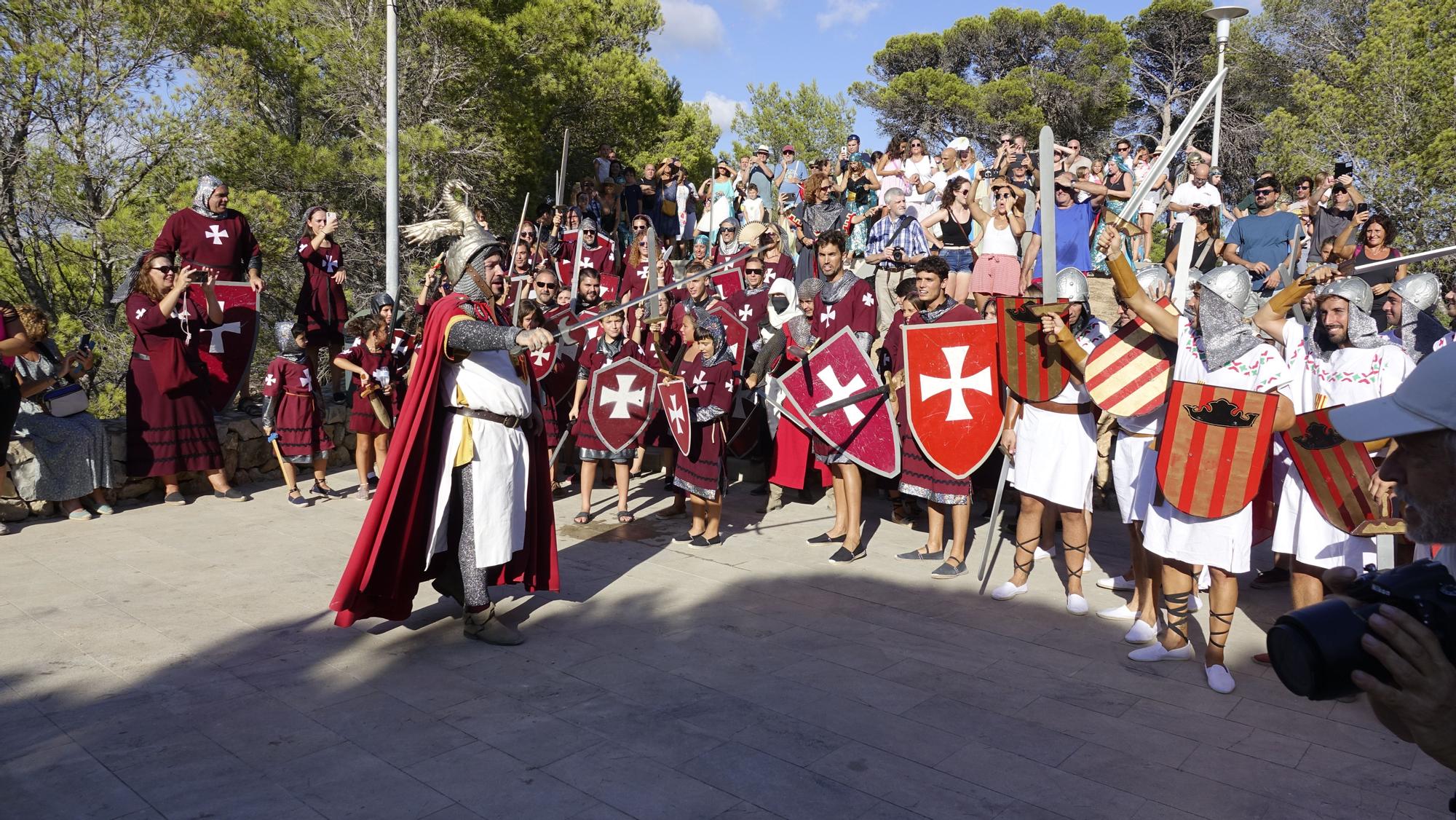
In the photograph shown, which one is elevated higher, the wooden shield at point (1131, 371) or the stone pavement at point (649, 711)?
the wooden shield at point (1131, 371)

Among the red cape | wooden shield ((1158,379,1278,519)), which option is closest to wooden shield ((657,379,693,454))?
the red cape

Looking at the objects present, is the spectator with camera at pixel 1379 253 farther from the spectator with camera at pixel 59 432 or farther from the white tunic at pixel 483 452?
the spectator with camera at pixel 59 432

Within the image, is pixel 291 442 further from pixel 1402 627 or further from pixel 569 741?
pixel 1402 627

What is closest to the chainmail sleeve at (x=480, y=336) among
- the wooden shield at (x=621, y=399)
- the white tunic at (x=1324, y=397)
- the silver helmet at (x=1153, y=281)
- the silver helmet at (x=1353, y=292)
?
the wooden shield at (x=621, y=399)

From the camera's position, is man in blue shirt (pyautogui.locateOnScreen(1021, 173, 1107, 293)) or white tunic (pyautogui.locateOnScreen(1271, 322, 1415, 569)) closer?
white tunic (pyautogui.locateOnScreen(1271, 322, 1415, 569))

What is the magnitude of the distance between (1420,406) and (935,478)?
4225 mm

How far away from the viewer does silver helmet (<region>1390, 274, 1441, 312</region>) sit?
214 inches

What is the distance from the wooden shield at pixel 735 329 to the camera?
6.93 metres

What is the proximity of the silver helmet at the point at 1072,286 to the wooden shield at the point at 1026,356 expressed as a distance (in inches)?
7.3

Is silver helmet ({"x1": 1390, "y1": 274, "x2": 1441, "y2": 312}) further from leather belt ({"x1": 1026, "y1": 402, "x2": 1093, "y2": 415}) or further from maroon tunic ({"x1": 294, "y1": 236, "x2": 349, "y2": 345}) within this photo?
maroon tunic ({"x1": 294, "y1": 236, "x2": 349, "y2": 345})

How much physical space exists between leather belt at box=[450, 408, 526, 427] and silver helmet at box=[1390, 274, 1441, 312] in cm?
500

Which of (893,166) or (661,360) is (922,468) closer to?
(661,360)

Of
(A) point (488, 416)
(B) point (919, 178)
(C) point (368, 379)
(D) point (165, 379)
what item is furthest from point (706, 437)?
(B) point (919, 178)

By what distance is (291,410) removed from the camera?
6.94m
